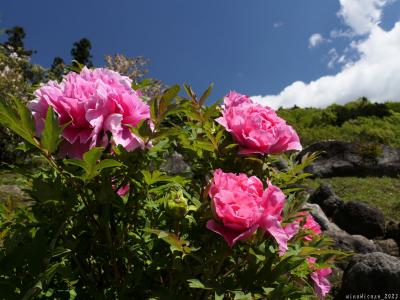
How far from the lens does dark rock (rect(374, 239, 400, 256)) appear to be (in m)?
7.93

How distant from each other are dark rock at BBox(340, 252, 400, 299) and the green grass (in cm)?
512

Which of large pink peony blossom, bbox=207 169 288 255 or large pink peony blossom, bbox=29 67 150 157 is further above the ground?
large pink peony blossom, bbox=29 67 150 157

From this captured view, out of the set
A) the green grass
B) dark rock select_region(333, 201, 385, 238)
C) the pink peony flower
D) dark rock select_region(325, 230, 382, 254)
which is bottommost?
the pink peony flower

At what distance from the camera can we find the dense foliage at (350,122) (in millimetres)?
17906

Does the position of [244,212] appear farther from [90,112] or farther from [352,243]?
[352,243]

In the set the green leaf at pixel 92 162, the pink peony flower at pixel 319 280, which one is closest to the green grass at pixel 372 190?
the pink peony flower at pixel 319 280

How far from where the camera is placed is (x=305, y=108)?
23250mm

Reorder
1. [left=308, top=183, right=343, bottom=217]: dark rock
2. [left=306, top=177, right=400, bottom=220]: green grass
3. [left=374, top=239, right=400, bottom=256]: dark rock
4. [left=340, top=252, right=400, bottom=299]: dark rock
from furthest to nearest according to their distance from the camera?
[left=306, top=177, right=400, bottom=220]: green grass < [left=308, top=183, right=343, bottom=217]: dark rock < [left=374, top=239, right=400, bottom=256]: dark rock < [left=340, top=252, right=400, bottom=299]: dark rock

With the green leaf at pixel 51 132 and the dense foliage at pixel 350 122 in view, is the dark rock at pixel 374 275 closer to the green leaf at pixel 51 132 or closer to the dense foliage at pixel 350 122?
the green leaf at pixel 51 132

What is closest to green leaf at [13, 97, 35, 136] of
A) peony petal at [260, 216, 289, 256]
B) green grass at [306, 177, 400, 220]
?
peony petal at [260, 216, 289, 256]

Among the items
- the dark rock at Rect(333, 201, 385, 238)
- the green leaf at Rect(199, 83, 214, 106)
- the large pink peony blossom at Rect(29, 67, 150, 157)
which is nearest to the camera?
Answer: the large pink peony blossom at Rect(29, 67, 150, 157)

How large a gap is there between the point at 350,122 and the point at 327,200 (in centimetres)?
1067

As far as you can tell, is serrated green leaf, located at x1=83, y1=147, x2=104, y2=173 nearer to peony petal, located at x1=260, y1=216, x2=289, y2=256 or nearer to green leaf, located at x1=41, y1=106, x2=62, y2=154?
green leaf, located at x1=41, y1=106, x2=62, y2=154

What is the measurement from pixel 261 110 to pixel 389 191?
466 inches
